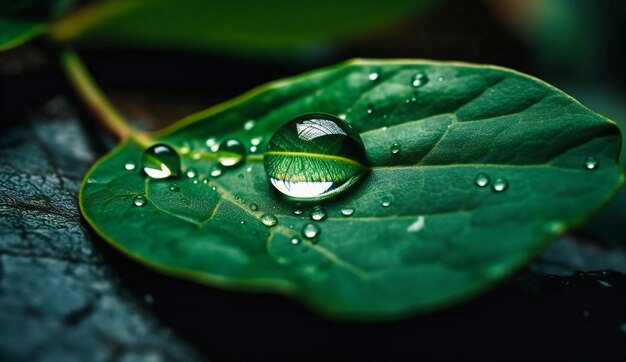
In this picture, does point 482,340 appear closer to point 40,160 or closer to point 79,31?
point 40,160

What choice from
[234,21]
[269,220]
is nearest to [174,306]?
[269,220]

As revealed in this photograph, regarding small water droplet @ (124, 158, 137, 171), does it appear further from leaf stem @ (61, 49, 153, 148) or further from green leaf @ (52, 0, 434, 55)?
green leaf @ (52, 0, 434, 55)

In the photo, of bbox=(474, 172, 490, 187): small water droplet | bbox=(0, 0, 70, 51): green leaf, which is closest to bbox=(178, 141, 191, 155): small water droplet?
bbox=(0, 0, 70, 51): green leaf

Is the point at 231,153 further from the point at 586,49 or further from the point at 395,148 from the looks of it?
the point at 586,49

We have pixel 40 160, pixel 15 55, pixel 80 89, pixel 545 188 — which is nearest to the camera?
pixel 545 188

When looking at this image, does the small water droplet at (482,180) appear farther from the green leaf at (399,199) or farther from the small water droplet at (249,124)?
the small water droplet at (249,124)

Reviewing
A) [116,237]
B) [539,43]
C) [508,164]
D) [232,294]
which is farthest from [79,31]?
[539,43]

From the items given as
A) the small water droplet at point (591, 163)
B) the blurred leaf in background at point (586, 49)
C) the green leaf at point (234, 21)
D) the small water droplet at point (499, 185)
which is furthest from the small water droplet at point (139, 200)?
the blurred leaf in background at point (586, 49)
